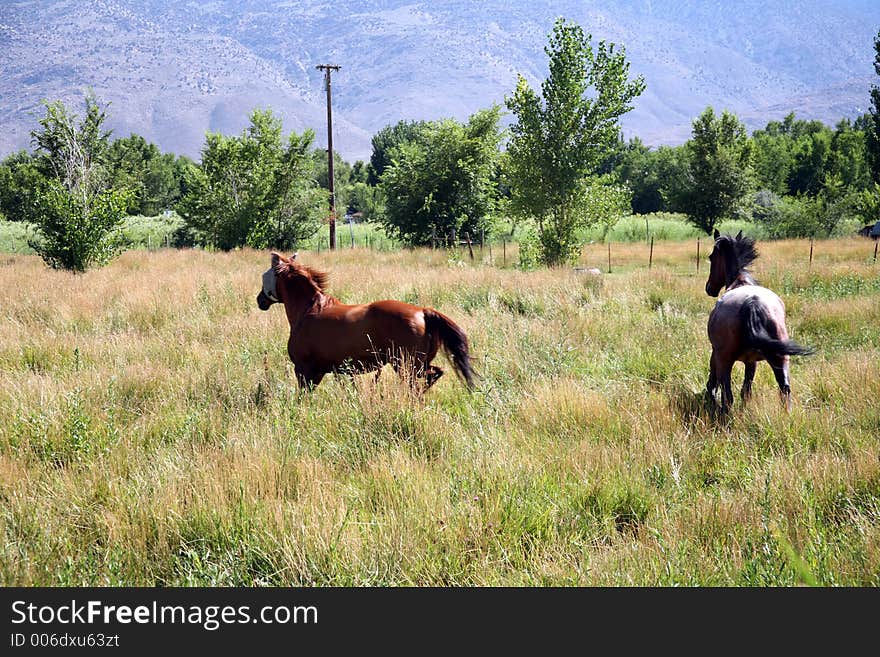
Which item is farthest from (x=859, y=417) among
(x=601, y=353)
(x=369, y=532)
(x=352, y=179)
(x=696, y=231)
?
(x=352, y=179)

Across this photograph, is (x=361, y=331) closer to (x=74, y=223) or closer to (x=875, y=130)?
(x=74, y=223)

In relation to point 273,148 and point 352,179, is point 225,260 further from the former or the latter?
point 352,179

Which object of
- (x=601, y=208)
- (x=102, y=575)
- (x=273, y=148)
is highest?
(x=273, y=148)

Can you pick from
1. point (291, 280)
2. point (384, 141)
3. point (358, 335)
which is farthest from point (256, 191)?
point (384, 141)

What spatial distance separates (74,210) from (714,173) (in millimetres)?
35248

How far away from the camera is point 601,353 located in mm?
7641

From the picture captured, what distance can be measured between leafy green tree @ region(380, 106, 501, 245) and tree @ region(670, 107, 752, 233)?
16.0 m

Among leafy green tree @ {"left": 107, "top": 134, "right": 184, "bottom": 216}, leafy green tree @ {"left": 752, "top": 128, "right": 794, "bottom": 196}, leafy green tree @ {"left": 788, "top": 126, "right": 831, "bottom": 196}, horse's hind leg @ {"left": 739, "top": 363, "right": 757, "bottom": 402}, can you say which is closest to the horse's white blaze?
horse's hind leg @ {"left": 739, "top": 363, "right": 757, "bottom": 402}

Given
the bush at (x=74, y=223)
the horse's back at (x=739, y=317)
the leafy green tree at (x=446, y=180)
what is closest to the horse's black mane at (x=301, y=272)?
the horse's back at (x=739, y=317)

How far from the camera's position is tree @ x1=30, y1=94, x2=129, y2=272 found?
15.4 meters

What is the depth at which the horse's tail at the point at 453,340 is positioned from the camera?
564cm

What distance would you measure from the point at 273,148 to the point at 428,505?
92.3 ft

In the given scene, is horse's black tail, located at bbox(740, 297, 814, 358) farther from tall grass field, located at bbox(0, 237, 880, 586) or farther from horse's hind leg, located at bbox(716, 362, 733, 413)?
tall grass field, located at bbox(0, 237, 880, 586)

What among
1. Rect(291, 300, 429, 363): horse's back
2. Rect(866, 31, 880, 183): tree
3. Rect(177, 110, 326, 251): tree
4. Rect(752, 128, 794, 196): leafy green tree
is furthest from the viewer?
Rect(752, 128, 794, 196): leafy green tree
